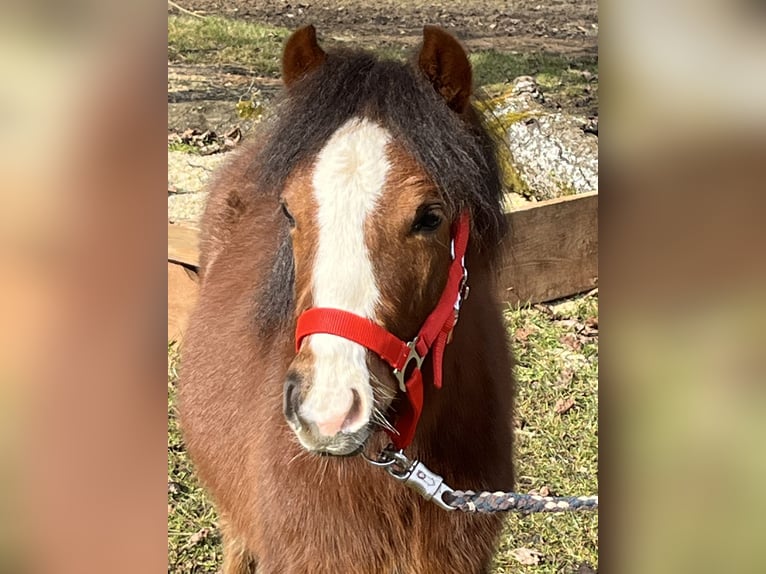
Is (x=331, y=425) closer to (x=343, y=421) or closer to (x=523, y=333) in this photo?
(x=343, y=421)

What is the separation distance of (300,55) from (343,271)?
486mm

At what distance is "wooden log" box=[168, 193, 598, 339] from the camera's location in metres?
1.80

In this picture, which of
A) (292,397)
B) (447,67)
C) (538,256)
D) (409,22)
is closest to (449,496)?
(292,397)

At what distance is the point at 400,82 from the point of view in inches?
A: 52.4

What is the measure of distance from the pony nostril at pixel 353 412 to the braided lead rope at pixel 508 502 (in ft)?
1.19

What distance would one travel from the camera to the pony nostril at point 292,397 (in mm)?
1192

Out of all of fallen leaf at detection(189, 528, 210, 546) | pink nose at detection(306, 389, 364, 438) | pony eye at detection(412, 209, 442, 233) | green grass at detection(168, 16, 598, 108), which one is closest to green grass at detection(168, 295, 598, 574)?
fallen leaf at detection(189, 528, 210, 546)

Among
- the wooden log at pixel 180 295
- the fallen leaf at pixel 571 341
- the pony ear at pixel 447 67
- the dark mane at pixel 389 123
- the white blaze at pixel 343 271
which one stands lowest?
the fallen leaf at pixel 571 341

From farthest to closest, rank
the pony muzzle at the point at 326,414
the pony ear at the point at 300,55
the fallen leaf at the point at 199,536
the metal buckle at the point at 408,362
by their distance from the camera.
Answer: the fallen leaf at the point at 199,536
the pony ear at the point at 300,55
the metal buckle at the point at 408,362
the pony muzzle at the point at 326,414

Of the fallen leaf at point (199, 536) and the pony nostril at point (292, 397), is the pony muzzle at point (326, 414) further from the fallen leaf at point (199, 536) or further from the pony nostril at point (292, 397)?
the fallen leaf at point (199, 536)

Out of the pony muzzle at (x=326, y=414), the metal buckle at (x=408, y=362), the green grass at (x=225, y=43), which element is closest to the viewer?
the pony muzzle at (x=326, y=414)

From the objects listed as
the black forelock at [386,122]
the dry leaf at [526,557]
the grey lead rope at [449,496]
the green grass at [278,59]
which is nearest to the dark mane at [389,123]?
the black forelock at [386,122]

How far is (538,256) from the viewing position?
1925 millimetres
